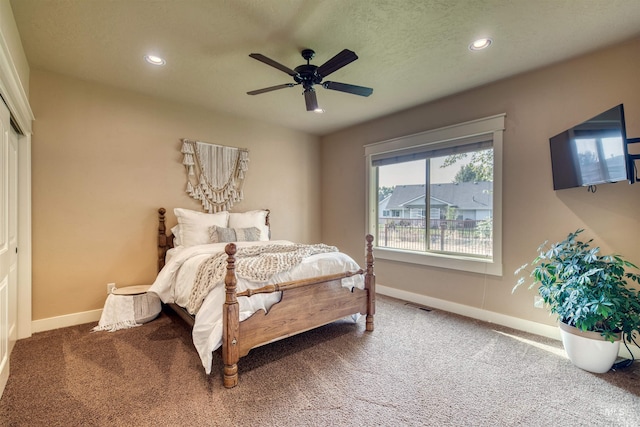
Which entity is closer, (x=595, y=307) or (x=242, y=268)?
(x=595, y=307)

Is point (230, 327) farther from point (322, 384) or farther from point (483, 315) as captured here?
point (483, 315)

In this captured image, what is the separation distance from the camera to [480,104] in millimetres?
3312

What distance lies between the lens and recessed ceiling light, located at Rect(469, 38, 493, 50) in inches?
95.5

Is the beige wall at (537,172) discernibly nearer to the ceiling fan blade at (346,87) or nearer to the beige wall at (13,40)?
the ceiling fan blade at (346,87)

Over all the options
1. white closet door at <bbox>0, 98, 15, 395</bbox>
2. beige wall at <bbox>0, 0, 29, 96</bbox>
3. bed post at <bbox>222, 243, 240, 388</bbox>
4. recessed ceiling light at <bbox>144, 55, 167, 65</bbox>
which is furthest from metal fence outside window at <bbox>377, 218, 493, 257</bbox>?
beige wall at <bbox>0, 0, 29, 96</bbox>

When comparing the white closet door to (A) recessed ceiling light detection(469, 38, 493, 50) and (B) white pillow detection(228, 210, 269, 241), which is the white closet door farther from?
(A) recessed ceiling light detection(469, 38, 493, 50)

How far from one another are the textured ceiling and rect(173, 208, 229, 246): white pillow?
1460 millimetres

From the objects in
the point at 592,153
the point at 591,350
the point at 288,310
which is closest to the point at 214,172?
the point at 288,310

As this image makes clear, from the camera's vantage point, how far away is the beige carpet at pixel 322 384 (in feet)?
5.66

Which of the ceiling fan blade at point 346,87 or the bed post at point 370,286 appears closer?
the ceiling fan blade at point 346,87

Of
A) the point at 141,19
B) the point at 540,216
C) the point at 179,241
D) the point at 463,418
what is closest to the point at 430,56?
the point at 540,216

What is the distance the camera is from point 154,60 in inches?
108

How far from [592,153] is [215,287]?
3.11m

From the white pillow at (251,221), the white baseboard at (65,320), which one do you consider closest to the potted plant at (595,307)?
the white pillow at (251,221)
